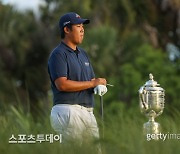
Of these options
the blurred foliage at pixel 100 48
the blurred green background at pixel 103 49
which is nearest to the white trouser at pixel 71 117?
the blurred green background at pixel 103 49

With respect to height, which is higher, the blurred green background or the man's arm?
the blurred green background

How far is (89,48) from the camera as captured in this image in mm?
28156

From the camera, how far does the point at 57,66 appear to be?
5977 mm

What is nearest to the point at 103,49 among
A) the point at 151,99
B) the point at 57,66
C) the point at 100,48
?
the point at 100,48

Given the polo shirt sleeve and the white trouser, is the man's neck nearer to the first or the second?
the polo shirt sleeve

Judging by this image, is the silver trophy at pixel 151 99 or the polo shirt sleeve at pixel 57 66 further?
the silver trophy at pixel 151 99

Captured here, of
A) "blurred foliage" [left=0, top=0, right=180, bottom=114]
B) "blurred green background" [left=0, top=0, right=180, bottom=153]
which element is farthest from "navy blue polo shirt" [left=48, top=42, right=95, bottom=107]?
"blurred foliage" [left=0, top=0, right=180, bottom=114]

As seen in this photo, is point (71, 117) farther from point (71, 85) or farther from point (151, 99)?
point (151, 99)

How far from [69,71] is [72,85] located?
0.68ft

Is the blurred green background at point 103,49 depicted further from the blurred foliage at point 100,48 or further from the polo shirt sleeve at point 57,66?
the polo shirt sleeve at point 57,66

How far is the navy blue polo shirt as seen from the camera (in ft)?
19.6

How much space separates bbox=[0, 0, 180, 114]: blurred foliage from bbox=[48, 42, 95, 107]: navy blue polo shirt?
20.5 metres

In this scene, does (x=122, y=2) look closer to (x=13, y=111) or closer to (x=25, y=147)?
(x=13, y=111)

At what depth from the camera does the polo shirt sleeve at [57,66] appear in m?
5.96
